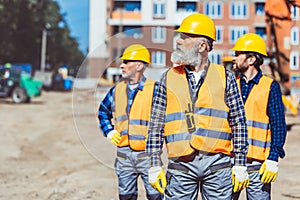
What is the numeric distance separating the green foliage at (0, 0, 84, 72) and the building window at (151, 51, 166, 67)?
2969 cm

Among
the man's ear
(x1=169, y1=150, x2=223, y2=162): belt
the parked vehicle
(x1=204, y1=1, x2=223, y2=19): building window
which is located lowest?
the parked vehicle

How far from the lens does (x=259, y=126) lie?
3.98 meters

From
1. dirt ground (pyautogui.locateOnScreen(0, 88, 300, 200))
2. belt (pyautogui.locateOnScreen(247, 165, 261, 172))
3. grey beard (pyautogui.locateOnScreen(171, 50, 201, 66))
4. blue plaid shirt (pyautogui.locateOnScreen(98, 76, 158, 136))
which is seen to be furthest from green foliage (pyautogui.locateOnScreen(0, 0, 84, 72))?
grey beard (pyautogui.locateOnScreen(171, 50, 201, 66))

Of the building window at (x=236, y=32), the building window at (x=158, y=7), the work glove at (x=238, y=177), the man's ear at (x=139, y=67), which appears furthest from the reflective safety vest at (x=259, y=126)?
the building window at (x=236, y=32)

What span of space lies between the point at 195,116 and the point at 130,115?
887mm

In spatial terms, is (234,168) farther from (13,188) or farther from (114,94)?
(13,188)

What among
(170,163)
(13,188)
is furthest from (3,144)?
(170,163)

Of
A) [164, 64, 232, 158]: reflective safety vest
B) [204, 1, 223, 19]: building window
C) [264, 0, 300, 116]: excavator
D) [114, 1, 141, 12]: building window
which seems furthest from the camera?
[204, 1, 223, 19]: building window

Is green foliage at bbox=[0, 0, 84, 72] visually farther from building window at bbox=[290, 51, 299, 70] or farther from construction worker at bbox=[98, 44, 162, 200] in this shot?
construction worker at bbox=[98, 44, 162, 200]

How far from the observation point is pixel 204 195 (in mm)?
3406

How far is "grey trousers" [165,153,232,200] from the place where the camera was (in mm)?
3299

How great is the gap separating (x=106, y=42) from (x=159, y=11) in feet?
14.7

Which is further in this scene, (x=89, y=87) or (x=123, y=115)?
(x=89, y=87)

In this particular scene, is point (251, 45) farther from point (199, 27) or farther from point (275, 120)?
point (199, 27)
